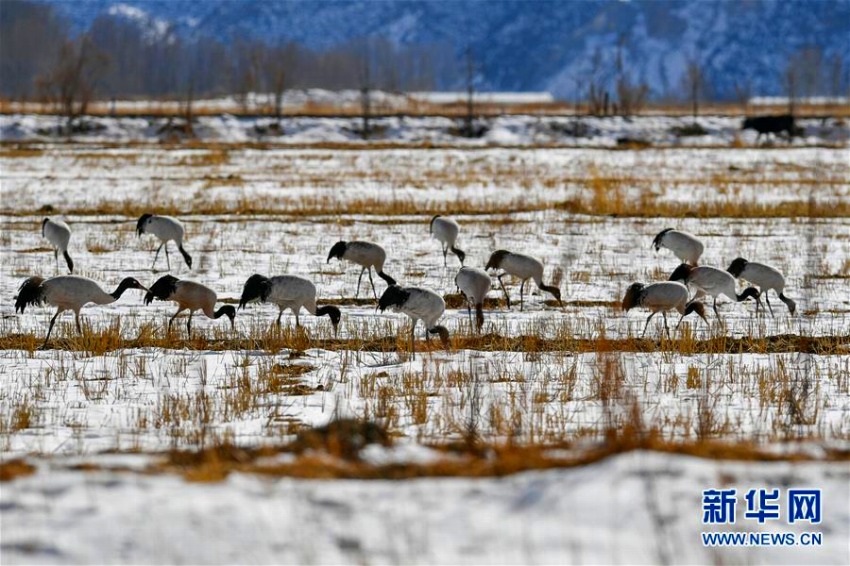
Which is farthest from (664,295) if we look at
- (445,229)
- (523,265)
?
(445,229)

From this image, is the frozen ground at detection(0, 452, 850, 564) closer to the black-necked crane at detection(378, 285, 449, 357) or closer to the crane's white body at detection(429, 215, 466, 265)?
the black-necked crane at detection(378, 285, 449, 357)

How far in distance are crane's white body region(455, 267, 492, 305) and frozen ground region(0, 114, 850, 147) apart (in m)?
37.4

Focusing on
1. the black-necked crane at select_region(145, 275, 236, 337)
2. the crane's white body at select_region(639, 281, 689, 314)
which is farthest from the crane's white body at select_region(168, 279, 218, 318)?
the crane's white body at select_region(639, 281, 689, 314)

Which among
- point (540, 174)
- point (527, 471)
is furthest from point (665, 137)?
point (527, 471)

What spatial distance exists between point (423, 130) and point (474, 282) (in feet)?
136

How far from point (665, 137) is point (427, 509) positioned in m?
47.8

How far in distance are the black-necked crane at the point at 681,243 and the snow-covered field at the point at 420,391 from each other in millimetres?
539

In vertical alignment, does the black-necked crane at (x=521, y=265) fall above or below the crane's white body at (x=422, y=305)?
above

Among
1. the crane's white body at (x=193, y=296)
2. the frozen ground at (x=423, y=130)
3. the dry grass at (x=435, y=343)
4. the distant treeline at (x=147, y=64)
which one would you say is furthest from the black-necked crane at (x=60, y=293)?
the distant treeline at (x=147, y=64)

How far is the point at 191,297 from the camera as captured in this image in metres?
9.73

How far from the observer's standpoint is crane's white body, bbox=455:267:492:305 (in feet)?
33.6

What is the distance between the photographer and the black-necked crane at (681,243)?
42.8 feet

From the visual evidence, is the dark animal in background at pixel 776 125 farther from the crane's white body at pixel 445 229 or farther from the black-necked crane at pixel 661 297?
the black-necked crane at pixel 661 297

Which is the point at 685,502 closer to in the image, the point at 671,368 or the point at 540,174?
the point at 671,368
